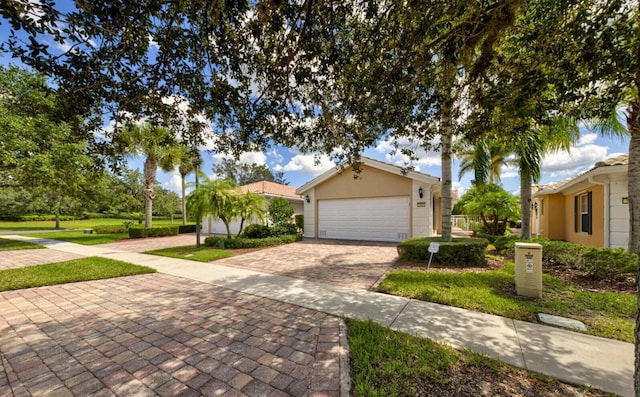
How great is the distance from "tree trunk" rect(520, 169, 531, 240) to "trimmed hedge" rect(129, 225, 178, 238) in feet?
67.7

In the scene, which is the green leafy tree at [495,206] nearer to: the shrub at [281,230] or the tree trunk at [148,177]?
the shrub at [281,230]

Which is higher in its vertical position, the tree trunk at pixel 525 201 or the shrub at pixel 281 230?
the tree trunk at pixel 525 201

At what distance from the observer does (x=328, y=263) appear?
804 centimetres

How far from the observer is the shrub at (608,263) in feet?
18.2

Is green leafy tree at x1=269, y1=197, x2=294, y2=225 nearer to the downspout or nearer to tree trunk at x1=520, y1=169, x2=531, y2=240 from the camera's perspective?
tree trunk at x1=520, y1=169, x2=531, y2=240

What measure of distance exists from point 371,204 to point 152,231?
14.8 m

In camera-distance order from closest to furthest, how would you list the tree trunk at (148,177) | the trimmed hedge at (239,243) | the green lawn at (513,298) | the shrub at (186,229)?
1. the green lawn at (513,298)
2. the trimmed hedge at (239,243)
3. the tree trunk at (148,177)
4. the shrub at (186,229)

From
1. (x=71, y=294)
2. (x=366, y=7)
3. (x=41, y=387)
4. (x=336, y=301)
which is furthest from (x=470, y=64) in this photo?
(x=71, y=294)

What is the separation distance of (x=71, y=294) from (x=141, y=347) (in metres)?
3.43

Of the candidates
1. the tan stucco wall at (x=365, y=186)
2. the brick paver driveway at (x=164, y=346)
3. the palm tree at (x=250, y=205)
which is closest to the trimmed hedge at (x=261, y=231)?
the palm tree at (x=250, y=205)

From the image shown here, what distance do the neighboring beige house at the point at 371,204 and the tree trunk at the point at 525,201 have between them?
122 inches

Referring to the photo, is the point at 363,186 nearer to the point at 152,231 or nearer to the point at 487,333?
the point at 487,333

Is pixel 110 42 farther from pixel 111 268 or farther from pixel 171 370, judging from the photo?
pixel 111 268

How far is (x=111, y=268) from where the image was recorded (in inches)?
285
